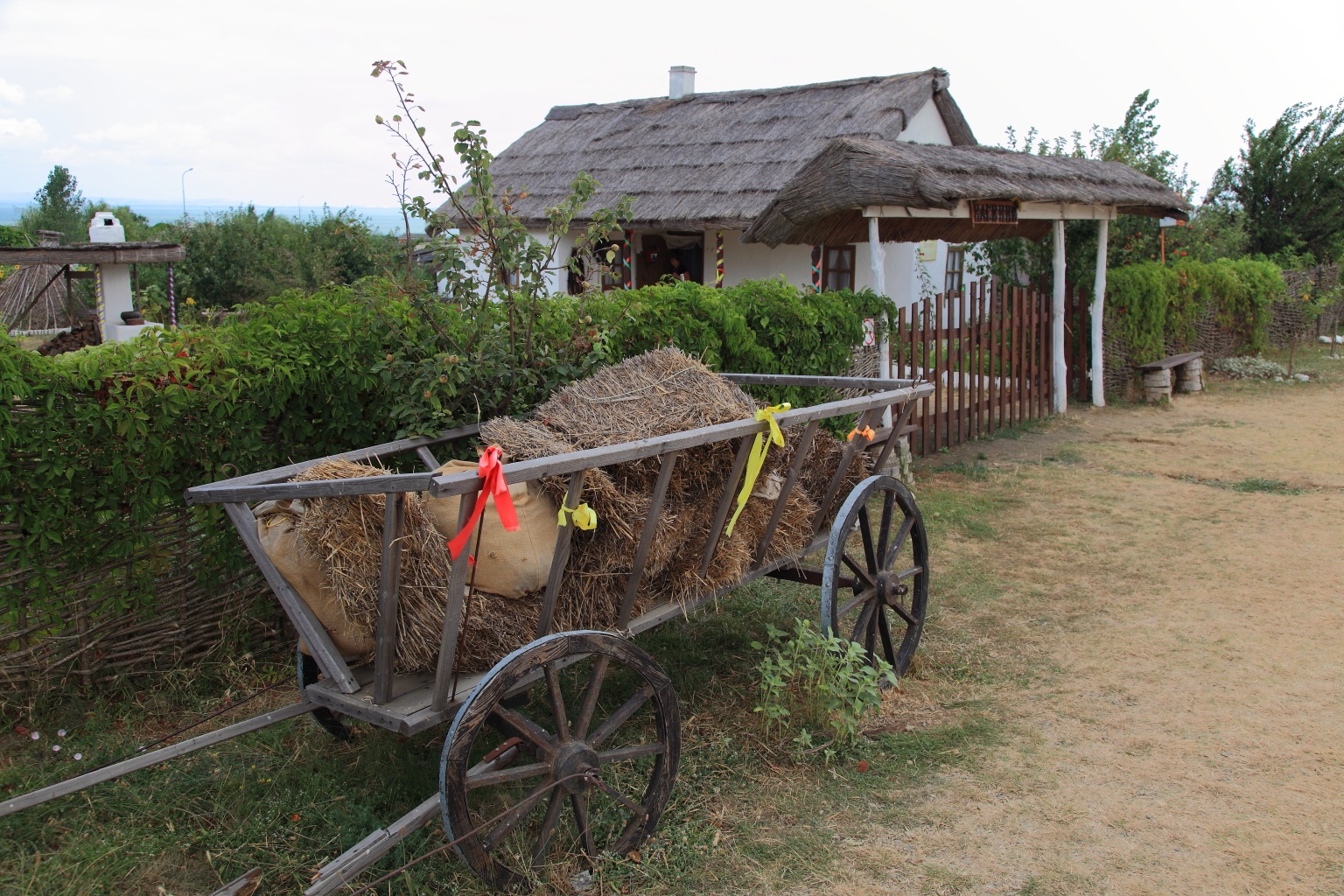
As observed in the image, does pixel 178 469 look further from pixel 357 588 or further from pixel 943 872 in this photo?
pixel 943 872

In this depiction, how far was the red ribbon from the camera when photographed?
2.63 m

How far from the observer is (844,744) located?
4.04 metres

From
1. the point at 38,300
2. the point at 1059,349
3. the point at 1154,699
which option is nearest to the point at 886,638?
the point at 1154,699

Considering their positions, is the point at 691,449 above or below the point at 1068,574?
above

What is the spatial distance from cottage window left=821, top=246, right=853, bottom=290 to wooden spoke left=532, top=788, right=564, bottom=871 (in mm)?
12683

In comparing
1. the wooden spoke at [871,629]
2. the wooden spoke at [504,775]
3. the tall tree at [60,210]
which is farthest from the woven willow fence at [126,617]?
the tall tree at [60,210]

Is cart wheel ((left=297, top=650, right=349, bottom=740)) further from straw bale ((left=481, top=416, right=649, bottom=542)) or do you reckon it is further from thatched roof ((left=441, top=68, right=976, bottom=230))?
thatched roof ((left=441, top=68, right=976, bottom=230))

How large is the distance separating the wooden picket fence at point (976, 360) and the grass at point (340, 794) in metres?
5.08

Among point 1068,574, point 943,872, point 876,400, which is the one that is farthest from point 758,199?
point 943,872

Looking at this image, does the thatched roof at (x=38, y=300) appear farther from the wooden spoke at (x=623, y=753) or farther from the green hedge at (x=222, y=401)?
the wooden spoke at (x=623, y=753)

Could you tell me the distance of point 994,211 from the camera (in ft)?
31.9

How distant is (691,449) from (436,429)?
1.20 m

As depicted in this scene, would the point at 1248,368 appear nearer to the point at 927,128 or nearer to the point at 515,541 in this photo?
the point at 927,128

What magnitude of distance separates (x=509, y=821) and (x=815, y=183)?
658 cm
